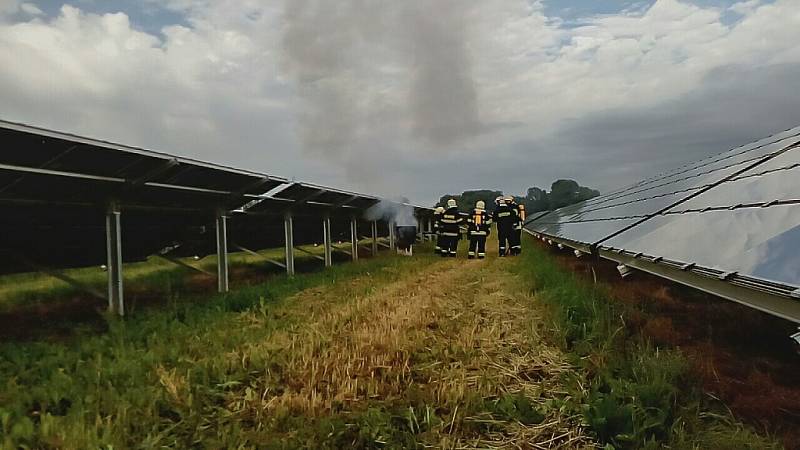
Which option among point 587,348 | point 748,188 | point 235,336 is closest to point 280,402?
point 235,336

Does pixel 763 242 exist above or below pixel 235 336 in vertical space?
above

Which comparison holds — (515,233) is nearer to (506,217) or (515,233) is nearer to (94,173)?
(506,217)

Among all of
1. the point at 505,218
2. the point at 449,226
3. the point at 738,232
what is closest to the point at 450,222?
the point at 449,226

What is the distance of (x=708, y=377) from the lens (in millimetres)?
4016

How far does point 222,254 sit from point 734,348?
7.78 meters

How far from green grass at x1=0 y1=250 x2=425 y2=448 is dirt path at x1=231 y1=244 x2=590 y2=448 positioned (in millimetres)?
264

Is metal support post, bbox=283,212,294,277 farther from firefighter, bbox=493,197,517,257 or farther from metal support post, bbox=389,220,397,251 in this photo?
metal support post, bbox=389,220,397,251

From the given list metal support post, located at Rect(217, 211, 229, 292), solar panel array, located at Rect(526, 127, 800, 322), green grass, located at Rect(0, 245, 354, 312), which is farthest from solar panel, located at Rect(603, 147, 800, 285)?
green grass, located at Rect(0, 245, 354, 312)

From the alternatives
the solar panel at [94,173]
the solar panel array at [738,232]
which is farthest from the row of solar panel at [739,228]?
the solar panel at [94,173]

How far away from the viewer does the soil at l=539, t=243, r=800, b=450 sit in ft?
11.5

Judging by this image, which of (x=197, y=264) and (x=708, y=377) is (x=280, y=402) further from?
(x=197, y=264)

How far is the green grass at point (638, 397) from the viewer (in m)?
3.09

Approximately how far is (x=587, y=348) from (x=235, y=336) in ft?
10.8

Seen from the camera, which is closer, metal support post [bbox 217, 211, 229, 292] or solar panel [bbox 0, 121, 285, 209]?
solar panel [bbox 0, 121, 285, 209]
